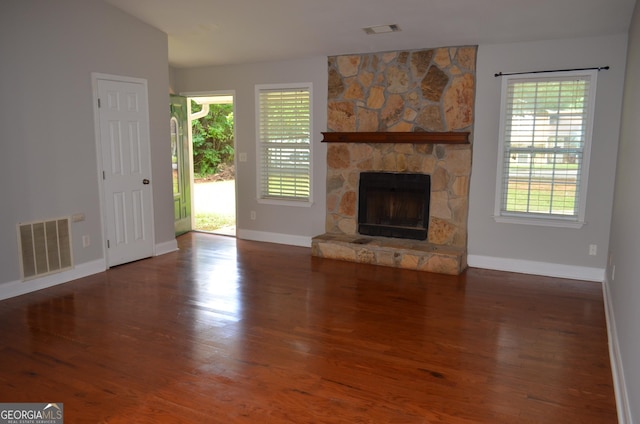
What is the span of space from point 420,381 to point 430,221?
2978 mm

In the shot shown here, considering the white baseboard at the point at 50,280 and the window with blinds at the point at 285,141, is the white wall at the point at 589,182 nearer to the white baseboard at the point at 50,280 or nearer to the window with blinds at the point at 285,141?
the window with blinds at the point at 285,141

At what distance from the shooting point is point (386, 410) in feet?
8.29

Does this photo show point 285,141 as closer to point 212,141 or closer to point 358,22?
point 358,22

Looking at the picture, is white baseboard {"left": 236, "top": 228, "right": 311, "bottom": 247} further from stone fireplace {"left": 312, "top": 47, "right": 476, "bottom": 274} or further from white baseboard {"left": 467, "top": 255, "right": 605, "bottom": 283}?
white baseboard {"left": 467, "top": 255, "right": 605, "bottom": 283}

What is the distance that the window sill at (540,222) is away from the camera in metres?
4.91

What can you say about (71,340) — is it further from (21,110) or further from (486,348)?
(486,348)

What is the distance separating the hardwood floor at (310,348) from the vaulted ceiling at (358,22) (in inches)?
99.4

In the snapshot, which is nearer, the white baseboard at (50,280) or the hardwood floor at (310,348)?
the hardwood floor at (310,348)

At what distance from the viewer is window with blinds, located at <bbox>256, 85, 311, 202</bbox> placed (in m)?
6.34

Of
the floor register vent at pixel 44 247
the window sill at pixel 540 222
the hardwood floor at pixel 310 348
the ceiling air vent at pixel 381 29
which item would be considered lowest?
the hardwood floor at pixel 310 348

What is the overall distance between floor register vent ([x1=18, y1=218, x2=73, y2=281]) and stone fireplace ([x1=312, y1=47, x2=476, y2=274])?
2730mm

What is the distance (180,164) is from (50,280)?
279 centimetres

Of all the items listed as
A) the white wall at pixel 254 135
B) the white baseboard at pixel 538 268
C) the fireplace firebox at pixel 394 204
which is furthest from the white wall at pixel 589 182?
the white wall at pixel 254 135

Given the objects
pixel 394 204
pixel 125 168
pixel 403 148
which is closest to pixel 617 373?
pixel 394 204
